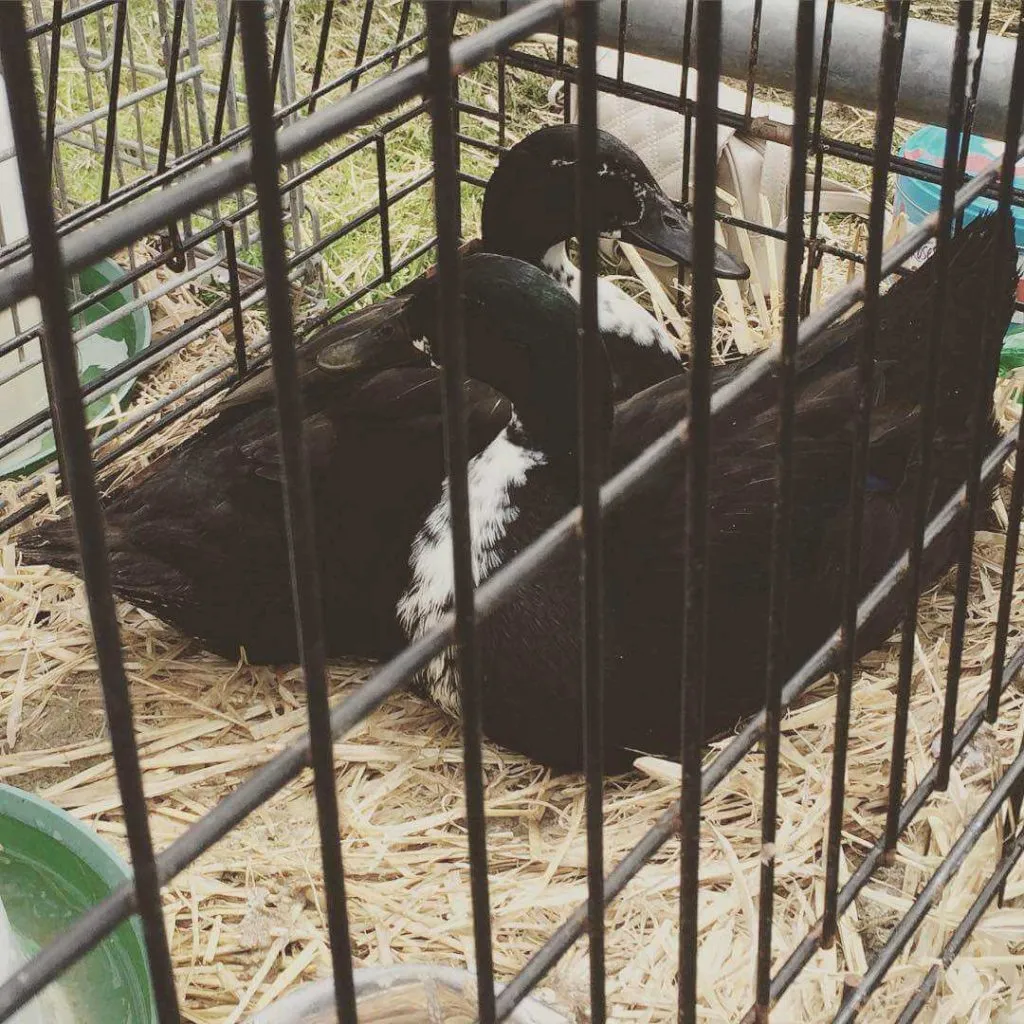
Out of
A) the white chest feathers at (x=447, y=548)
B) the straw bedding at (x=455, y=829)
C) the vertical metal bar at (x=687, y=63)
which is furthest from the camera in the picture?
the vertical metal bar at (x=687, y=63)

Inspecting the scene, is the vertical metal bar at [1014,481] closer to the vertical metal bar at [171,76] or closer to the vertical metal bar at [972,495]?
the vertical metal bar at [972,495]

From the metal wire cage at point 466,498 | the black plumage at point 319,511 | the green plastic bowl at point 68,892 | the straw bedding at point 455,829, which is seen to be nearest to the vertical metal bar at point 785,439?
the metal wire cage at point 466,498

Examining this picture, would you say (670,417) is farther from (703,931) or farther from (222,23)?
(222,23)

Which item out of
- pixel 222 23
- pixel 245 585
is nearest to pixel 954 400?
pixel 245 585

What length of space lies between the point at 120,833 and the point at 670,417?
845 millimetres

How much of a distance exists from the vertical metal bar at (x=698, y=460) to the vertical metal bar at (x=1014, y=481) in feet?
0.94

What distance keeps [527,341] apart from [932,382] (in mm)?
769

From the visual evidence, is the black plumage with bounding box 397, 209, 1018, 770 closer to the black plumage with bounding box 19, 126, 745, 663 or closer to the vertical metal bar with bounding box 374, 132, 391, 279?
the black plumage with bounding box 19, 126, 745, 663

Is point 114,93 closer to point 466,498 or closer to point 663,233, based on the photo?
point 663,233

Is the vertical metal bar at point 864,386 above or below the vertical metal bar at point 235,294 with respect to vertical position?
above

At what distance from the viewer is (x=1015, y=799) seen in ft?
5.00

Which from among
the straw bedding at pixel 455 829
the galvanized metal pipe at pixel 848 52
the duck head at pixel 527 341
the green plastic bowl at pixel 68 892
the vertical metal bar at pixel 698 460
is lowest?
the straw bedding at pixel 455 829

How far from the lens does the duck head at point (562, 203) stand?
221cm

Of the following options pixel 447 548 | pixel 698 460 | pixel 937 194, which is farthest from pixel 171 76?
pixel 698 460
